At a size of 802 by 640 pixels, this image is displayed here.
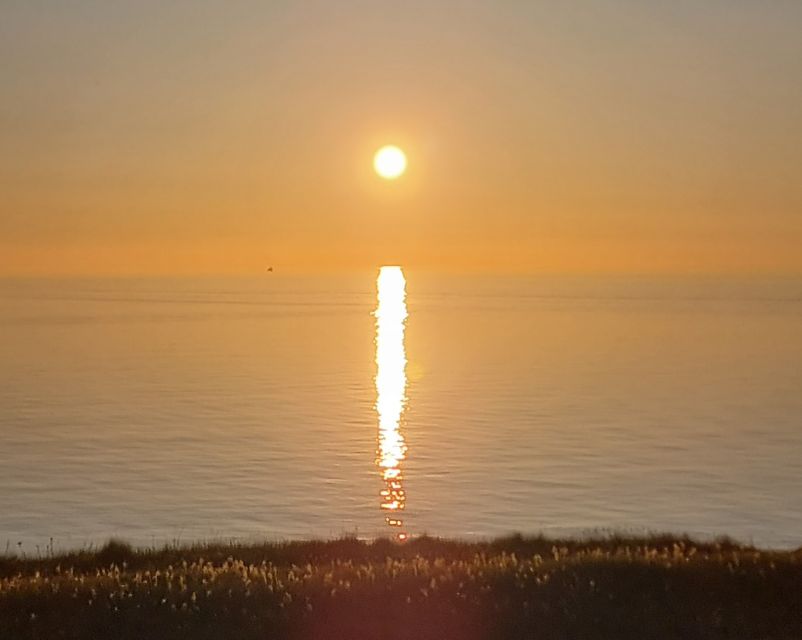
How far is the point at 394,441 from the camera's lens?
5766 cm

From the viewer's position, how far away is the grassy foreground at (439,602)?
10.3 m

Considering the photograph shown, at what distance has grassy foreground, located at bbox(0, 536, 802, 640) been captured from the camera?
1028 centimetres

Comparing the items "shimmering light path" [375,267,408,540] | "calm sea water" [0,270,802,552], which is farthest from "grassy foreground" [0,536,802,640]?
"calm sea water" [0,270,802,552]

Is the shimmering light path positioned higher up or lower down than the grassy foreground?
higher up

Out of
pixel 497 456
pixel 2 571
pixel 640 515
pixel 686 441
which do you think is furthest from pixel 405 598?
pixel 686 441

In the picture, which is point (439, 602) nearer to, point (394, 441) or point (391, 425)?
point (394, 441)

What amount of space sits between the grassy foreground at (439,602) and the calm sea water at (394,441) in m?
21.7

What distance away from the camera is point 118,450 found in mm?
52500

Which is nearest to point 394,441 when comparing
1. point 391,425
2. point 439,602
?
point 391,425

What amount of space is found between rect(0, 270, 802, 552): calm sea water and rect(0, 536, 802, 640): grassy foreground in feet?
71.1

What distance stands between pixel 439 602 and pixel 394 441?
46827 millimetres

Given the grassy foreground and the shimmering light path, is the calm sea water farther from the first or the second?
the grassy foreground

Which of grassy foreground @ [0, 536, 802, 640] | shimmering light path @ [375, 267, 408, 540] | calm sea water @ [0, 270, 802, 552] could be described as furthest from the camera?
shimmering light path @ [375, 267, 408, 540]

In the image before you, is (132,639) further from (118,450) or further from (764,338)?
(764,338)
